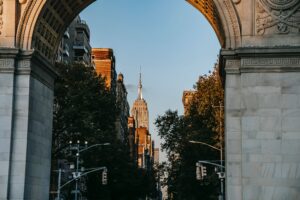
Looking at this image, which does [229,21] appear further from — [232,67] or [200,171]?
[200,171]

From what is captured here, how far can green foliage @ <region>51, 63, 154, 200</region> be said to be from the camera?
60.9 meters

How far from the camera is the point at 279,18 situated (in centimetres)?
3350

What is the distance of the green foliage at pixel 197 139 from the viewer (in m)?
65.7

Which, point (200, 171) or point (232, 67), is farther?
point (200, 171)

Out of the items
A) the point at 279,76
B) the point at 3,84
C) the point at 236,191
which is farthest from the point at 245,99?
the point at 3,84

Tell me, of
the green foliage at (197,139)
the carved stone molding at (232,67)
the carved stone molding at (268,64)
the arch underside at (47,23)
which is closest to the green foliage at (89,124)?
the green foliage at (197,139)

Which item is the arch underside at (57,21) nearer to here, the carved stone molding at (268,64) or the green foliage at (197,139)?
the carved stone molding at (268,64)

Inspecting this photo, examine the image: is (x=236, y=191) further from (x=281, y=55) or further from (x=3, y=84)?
(x=3, y=84)

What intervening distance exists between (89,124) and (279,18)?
29.3 m

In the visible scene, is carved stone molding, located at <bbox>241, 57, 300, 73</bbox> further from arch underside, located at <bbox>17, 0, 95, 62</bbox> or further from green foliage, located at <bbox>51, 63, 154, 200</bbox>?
green foliage, located at <bbox>51, 63, 154, 200</bbox>

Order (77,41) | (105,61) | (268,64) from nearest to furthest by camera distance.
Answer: (268,64) < (77,41) < (105,61)

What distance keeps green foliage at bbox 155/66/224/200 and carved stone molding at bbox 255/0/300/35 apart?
28.1m

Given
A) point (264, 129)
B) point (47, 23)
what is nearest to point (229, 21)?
point (264, 129)

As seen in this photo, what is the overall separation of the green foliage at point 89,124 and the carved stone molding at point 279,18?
28.6 meters
